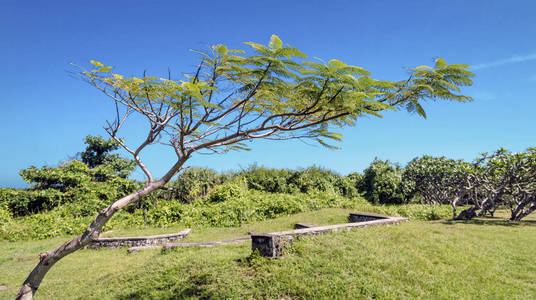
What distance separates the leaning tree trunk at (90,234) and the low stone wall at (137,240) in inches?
194

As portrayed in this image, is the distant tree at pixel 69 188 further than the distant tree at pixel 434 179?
No

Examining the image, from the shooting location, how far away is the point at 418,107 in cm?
439

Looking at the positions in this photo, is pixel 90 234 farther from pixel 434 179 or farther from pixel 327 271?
pixel 434 179

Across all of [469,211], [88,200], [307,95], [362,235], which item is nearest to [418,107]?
Result: [307,95]

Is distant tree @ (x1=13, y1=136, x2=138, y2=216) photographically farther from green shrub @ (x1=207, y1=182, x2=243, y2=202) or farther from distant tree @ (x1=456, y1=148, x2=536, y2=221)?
distant tree @ (x1=456, y1=148, x2=536, y2=221)

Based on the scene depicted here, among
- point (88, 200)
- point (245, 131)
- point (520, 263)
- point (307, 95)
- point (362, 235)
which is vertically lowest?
point (520, 263)

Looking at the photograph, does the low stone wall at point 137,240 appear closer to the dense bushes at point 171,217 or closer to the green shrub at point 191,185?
the dense bushes at point 171,217

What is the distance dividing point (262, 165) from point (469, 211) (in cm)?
1130

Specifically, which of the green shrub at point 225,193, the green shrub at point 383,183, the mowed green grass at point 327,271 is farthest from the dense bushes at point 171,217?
the green shrub at point 383,183

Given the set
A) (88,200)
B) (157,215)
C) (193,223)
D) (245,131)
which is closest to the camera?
(245,131)


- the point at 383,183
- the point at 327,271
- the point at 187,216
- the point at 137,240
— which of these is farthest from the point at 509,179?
the point at 137,240

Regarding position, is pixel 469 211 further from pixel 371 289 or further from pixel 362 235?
pixel 371 289

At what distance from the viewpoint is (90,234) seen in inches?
179

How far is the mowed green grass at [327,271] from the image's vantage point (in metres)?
5.07
